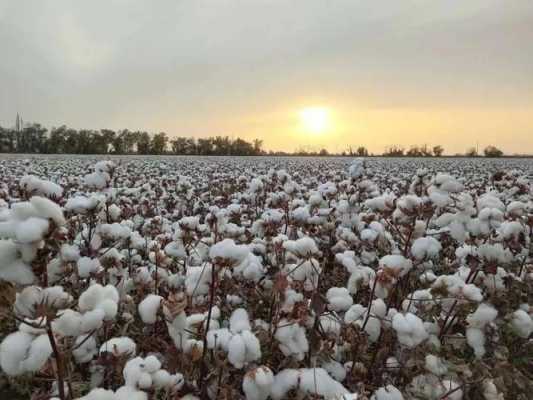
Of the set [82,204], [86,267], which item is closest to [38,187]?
[86,267]

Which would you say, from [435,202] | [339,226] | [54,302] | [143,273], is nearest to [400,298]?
[435,202]

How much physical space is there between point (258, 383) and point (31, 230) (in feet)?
3.67

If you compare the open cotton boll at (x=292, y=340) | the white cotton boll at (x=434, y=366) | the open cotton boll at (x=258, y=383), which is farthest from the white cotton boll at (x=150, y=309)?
the white cotton boll at (x=434, y=366)

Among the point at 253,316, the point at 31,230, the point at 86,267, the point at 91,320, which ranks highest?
the point at 31,230

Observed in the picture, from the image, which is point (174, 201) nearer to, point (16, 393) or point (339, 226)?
point (339, 226)

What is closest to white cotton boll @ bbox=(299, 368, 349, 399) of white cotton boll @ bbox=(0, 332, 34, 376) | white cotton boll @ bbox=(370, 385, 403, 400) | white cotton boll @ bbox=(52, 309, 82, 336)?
white cotton boll @ bbox=(370, 385, 403, 400)

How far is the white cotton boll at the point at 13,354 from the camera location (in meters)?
1.51

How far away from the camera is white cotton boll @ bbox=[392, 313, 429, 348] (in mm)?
2293

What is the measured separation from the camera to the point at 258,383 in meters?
1.94

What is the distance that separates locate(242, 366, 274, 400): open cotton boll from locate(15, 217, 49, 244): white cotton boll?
1057 mm

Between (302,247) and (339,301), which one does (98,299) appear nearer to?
(302,247)

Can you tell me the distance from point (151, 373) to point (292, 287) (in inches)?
43.3

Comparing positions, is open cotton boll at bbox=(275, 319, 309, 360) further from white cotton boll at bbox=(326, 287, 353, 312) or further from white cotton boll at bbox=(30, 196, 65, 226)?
white cotton boll at bbox=(30, 196, 65, 226)

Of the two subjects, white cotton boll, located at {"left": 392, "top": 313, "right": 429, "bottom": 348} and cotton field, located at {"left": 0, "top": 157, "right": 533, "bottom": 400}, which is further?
white cotton boll, located at {"left": 392, "top": 313, "right": 429, "bottom": 348}
